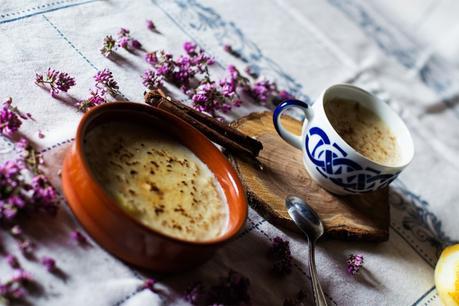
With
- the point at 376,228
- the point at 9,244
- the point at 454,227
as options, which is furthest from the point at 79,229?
the point at 454,227

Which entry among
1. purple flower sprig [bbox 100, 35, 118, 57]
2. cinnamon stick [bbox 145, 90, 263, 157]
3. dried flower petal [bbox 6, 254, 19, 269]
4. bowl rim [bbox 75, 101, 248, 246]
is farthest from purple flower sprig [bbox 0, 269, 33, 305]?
purple flower sprig [bbox 100, 35, 118, 57]

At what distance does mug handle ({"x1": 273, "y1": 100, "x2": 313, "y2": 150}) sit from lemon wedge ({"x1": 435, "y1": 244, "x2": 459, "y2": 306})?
33cm

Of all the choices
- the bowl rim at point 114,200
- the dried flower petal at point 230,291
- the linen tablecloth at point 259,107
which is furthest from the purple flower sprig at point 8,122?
the dried flower petal at point 230,291

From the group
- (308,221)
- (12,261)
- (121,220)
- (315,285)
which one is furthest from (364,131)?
(12,261)

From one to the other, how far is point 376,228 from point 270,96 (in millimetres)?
367

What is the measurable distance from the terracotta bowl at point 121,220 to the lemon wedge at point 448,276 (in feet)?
1.42

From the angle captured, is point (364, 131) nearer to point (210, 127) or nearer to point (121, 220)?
point (210, 127)

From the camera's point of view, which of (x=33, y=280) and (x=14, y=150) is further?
(x=14, y=150)

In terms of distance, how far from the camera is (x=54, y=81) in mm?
835

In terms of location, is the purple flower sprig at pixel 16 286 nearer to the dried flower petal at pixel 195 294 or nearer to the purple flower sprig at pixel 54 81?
the dried flower petal at pixel 195 294

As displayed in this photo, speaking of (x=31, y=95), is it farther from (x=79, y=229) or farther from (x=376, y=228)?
(x=376, y=228)

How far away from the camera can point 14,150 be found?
2.40 ft

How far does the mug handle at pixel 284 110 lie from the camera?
0.93 metres

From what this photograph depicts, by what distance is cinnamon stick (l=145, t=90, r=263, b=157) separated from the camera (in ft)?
2.83
